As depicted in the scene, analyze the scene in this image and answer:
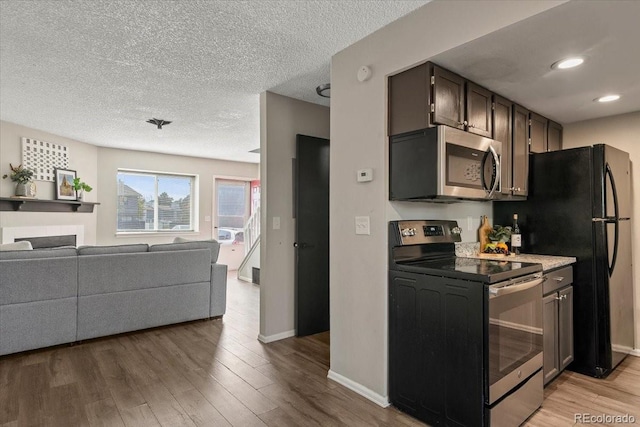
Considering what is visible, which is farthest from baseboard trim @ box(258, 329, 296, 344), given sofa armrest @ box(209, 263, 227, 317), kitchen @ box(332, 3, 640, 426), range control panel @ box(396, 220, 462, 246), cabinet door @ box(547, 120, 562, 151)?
cabinet door @ box(547, 120, 562, 151)

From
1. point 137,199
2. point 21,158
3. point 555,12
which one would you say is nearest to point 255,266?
point 137,199

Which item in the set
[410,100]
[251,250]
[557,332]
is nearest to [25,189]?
[251,250]

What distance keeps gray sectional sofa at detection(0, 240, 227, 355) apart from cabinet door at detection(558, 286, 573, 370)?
3.37 metres

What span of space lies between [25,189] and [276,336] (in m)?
4.34

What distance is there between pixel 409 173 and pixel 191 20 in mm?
A: 1721

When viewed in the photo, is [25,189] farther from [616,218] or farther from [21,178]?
[616,218]

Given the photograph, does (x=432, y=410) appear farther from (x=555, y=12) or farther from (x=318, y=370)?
(x=555, y=12)

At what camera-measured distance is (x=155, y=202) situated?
7.43 m

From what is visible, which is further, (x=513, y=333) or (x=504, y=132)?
(x=504, y=132)

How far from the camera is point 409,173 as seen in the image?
225 cm

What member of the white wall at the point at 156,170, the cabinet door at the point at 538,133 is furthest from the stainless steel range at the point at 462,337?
the white wall at the point at 156,170

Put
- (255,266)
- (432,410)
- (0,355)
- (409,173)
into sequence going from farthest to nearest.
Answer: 1. (255,266)
2. (0,355)
3. (409,173)
4. (432,410)

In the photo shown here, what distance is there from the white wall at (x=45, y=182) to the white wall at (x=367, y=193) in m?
4.96

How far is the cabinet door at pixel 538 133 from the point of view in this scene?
10.2 ft
